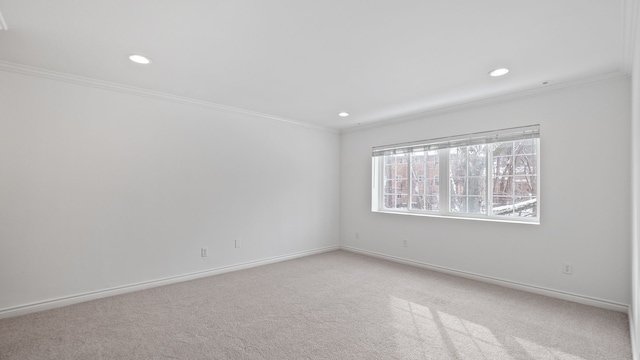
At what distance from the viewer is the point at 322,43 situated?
234cm

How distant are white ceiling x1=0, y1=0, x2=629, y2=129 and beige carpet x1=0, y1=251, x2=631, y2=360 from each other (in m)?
2.32

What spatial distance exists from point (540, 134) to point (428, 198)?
168 centimetres

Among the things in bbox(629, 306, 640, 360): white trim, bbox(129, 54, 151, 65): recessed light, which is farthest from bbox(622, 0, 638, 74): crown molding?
bbox(129, 54, 151, 65): recessed light

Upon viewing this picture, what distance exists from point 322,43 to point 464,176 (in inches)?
114

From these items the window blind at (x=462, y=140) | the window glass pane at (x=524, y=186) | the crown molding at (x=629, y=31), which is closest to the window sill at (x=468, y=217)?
the window glass pane at (x=524, y=186)

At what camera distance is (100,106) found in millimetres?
3223

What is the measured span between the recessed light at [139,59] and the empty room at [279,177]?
4cm

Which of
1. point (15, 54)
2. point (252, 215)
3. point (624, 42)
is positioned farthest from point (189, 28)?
point (624, 42)

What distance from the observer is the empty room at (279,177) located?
214 centimetres

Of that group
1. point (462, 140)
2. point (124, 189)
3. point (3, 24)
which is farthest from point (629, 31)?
point (124, 189)

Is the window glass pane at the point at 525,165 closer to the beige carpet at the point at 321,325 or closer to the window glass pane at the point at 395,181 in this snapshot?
the beige carpet at the point at 321,325

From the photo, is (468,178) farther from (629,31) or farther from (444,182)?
(629,31)

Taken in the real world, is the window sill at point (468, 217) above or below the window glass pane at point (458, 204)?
below

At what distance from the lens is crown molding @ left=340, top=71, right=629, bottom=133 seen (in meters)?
2.96
